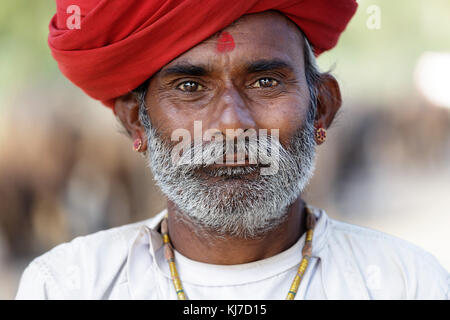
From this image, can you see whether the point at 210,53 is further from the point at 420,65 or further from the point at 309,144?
the point at 420,65

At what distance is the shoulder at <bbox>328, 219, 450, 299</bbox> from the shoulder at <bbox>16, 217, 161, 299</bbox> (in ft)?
2.88

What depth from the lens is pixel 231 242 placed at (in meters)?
2.38

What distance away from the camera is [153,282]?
2410 millimetres

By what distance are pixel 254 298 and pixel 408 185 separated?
19.0 ft

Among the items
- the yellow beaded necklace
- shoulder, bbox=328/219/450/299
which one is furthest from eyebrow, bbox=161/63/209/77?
shoulder, bbox=328/219/450/299

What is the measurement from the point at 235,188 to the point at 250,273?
363 mm

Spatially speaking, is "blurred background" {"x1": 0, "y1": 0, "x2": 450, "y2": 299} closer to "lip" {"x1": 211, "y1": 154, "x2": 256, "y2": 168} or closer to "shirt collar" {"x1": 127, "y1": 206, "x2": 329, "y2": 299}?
Answer: "shirt collar" {"x1": 127, "y1": 206, "x2": 329, "y2": 299}

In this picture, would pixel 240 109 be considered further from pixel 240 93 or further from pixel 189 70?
pixel 189 70

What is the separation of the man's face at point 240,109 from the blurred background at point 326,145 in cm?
305

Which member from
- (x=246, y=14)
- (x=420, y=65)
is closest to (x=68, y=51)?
(x=246, y=14)

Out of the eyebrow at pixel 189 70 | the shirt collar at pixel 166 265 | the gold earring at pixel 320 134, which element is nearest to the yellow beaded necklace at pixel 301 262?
the shirt collar at pixel 166 265

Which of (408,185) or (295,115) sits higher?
(295,115)

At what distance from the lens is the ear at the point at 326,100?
8.39 feet

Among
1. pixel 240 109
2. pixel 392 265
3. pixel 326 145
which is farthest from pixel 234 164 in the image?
pixel 326 145
